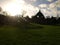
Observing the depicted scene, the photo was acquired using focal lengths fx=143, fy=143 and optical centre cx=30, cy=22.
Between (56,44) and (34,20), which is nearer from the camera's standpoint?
(56,44)

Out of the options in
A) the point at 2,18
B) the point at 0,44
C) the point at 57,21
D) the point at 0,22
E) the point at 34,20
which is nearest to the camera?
the point at 0,44

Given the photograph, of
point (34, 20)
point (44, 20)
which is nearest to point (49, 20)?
point (44, 20)

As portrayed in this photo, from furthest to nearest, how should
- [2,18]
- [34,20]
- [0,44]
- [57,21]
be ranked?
[34,20], [57,21], [2,18], [0,44]

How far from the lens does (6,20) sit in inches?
1249

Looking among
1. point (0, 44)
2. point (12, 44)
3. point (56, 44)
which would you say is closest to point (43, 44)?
point (56, 44)

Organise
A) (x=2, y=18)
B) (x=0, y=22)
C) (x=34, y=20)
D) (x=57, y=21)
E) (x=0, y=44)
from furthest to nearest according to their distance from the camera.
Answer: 1. (x=34, y=20)
2. (x=57, y=21)
3. (x=2, y=18)
4. (x=0, y=22)
5. (x=0, y=44)

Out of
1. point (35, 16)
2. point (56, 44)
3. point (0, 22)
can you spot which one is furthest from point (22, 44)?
point (35, 16)

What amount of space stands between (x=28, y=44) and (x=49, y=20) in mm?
42270

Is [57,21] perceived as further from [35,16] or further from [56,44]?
[56,44]

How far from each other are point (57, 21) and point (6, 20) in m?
26.0

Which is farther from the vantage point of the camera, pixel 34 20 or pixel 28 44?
pixel 34 20

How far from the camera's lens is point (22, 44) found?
40.5 ft

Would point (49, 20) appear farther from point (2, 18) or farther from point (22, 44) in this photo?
point (22, 44)

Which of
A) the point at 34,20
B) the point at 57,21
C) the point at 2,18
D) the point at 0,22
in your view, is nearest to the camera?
the point at 0,22
